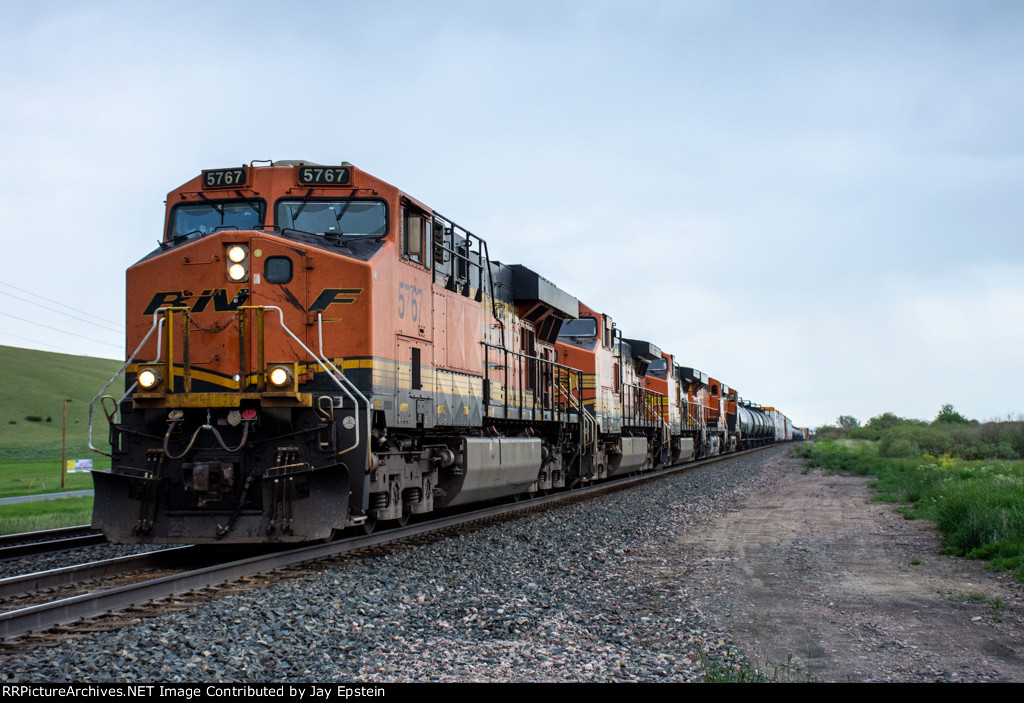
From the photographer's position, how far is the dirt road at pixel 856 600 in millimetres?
4617

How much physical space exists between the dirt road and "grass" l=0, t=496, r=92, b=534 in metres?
9.07

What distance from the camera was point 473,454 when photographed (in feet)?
31.9

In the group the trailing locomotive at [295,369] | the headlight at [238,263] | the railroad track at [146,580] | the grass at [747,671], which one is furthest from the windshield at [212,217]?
the grass at [747,671]

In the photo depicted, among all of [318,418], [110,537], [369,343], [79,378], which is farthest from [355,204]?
[79,378]

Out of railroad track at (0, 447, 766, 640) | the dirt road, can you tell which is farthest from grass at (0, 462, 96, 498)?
the dirt road

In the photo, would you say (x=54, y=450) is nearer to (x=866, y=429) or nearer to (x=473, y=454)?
(x=473, y=454)

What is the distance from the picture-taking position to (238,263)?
7.61 metres

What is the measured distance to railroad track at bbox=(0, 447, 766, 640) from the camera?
16.4ft

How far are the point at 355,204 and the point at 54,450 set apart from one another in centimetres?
4092

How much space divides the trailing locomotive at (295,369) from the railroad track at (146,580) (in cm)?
25

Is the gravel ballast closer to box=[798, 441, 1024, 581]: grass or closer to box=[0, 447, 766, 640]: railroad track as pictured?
box=[0, 447, 766, 640]: railroad track

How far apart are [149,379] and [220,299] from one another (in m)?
0.96

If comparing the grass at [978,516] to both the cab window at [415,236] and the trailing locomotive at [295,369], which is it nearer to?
the trailing locomotive at [295,369]

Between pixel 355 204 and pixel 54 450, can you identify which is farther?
pixel 54 450
